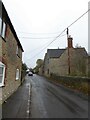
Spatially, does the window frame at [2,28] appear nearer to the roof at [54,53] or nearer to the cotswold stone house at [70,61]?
the cotswold stone house at [70,61]

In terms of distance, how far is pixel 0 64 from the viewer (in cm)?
1397

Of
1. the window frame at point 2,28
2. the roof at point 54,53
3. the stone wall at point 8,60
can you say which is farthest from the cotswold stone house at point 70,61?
the window frame at point 2,28

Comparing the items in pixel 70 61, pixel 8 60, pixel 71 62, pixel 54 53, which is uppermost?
pixel 54 53

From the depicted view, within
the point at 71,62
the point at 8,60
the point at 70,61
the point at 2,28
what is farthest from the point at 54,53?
the point at 2,28

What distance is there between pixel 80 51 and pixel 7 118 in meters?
46.8

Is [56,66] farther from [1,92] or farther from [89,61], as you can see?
[1,92]

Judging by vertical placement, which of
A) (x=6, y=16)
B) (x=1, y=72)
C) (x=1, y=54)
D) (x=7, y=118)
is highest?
(x=6, y=16)

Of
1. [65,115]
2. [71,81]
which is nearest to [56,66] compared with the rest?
[71,81]

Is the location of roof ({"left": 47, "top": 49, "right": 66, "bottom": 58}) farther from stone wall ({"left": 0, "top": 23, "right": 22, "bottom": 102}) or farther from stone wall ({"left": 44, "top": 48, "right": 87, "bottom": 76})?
stone wall ({"left": 0, "top": 23, "right": 22, "bottom": 102})

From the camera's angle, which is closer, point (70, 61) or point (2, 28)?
point (2, 28)

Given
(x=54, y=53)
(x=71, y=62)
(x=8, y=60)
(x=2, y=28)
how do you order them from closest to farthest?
(x=2, y=28) → (x=8, y=60) → (x=71, y=62) → (x=54, y=53)

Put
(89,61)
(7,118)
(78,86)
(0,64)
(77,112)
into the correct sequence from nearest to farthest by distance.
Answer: (7,118)
(77,112)
(0,64)
(78,86)
(89,61)

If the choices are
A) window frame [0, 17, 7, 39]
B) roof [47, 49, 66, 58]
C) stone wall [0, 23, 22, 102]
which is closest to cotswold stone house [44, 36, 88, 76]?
roof [47, 49, 66, 58]

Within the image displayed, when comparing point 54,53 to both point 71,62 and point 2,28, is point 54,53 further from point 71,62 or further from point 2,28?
point 2,28
